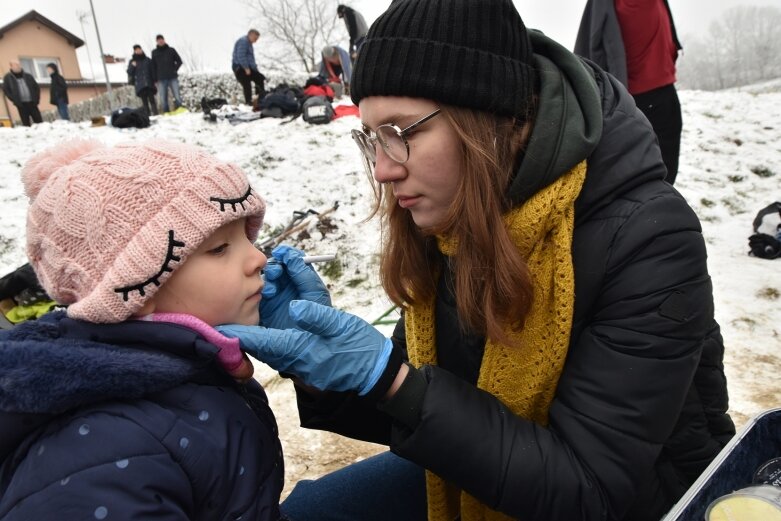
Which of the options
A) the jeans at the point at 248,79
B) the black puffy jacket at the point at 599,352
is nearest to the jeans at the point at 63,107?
the jeans at the point at 248,79

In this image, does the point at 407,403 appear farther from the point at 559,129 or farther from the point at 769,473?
the point at 769,473

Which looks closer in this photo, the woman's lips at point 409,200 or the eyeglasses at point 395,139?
the eyeglasses at point 395,139

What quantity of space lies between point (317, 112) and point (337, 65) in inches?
198

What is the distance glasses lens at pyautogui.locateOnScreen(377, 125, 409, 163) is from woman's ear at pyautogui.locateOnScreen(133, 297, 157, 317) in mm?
665

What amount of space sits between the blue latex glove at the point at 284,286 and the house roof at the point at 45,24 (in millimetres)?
35259

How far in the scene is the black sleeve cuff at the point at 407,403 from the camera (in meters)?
1.18

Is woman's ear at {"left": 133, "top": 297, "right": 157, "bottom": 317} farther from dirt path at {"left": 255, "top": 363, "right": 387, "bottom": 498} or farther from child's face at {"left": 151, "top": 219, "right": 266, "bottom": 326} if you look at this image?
dirt path at {"left": 255, "top": 363, "right": 387, "bottom": 498}

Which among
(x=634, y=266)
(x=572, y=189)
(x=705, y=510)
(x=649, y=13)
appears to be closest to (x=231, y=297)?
(x=572, y=189)

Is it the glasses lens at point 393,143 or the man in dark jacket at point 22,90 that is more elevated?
the man in dark jacket at point 22,90

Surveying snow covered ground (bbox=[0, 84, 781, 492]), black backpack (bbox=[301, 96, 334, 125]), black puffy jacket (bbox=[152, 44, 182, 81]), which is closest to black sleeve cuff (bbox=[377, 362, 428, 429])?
snow covered ground (bbox=[0, 84, 781, 492])

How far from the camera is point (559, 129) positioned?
Answer: 3.75 ft

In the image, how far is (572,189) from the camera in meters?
1.15

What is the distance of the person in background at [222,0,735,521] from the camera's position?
114cm

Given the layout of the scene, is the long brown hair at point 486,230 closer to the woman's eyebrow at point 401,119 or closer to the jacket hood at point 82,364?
the woman's eyebrow at point 401,119
